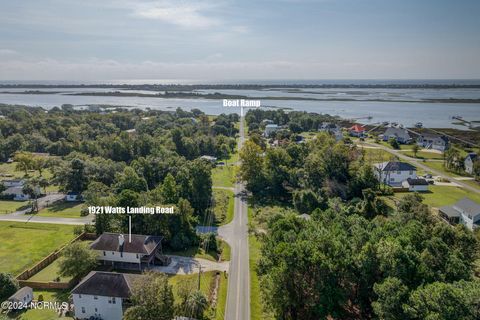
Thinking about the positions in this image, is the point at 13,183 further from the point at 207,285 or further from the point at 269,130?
the point at 269,130

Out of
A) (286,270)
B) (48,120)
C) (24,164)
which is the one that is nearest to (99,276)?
(286,270)

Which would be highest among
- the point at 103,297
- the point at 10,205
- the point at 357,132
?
the point at 357,132

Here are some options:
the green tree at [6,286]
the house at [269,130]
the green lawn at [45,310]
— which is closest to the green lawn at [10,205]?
the green tree at [6,286]

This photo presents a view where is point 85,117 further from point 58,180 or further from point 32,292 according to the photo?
point 32,292

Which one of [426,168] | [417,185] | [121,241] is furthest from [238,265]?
[426,168]

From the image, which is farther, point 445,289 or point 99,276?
point 99,276

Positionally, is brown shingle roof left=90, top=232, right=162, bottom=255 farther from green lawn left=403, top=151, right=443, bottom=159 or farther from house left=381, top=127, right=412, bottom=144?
house left=381, top=127, right=412, bottom=144
